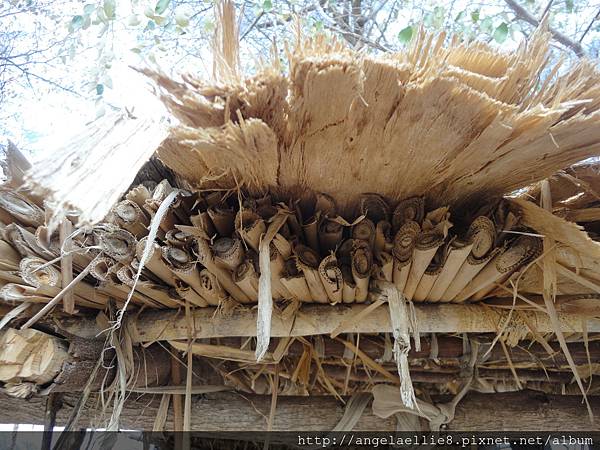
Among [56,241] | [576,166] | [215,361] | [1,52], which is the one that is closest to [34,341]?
[56,241]

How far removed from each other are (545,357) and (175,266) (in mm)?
896

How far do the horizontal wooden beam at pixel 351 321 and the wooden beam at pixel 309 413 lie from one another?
0.33 meters

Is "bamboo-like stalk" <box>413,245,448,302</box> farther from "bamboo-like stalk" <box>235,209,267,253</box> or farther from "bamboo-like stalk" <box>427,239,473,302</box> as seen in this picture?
"bamboo-like stalk" <box>235,209,267,253</box>

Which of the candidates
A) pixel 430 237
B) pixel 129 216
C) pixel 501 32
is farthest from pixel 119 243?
pixel 501 32

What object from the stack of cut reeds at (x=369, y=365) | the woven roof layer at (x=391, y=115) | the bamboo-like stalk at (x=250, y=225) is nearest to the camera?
the woven roof layer at (x=391, y=115)

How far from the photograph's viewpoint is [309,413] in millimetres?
1330

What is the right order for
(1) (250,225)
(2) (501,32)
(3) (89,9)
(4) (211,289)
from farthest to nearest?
(3) (89,9) → (2) (501,32) → (4) (211,289) → (1) (250,225)

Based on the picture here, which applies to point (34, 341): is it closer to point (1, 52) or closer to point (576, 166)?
point (576, 166)

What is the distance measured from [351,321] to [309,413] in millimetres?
473

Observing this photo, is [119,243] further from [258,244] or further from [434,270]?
[434,270]

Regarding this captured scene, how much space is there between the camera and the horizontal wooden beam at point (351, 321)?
3.30 ft

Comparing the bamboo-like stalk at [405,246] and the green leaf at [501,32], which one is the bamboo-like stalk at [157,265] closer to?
the bamboo-like stalk at [405,246]

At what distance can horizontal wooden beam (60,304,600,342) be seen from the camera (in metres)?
1.01

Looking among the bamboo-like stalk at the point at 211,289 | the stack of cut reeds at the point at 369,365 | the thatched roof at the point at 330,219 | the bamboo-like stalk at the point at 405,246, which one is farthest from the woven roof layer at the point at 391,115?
the stack of cut reeds at the point at 369,365
